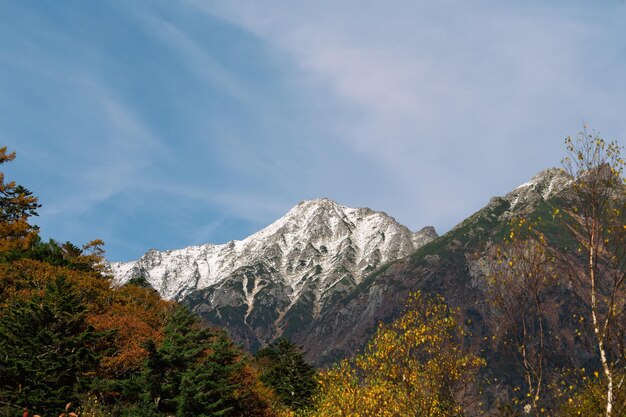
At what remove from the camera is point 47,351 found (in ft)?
138

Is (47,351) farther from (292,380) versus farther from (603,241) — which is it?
(292,380)

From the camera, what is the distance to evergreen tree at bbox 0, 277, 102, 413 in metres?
39.3

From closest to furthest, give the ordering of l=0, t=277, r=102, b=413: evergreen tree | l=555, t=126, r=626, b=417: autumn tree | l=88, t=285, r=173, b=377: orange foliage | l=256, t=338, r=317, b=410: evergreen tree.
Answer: l=555, t=126, r=626, b=417: autumn tree → l=0, t=277, r=102, b=413: evergreen tree → l=88, t=285, r=173, b=377: orange foliage → l=256, t=338, r=317, b=410: evergreen tree

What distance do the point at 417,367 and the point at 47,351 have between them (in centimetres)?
2999

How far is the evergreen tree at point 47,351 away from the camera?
39344 mm

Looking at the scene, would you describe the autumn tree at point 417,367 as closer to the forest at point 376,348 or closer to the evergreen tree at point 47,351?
the forest at point 376,348

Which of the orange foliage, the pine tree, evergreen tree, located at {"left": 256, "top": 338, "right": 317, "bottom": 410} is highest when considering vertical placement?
the pine tree

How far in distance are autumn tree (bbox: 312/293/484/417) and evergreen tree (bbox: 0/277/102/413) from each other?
2274cm

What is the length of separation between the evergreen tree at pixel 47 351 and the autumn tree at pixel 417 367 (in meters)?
22.7

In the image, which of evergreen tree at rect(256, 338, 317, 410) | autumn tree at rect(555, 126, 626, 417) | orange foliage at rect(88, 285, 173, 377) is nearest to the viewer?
autumn tree at rect(555, 126, 626, 417)

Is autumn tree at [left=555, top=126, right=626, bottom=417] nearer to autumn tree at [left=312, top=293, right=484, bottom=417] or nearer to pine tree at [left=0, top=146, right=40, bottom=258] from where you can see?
autumn tree at [left=312, top=293, right=484, bottom=417]

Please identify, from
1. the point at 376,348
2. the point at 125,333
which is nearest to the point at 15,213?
the point at 125,333

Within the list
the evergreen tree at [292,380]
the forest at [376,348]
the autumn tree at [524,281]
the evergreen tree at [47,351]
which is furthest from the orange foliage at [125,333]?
the autumn tree at [524,281]

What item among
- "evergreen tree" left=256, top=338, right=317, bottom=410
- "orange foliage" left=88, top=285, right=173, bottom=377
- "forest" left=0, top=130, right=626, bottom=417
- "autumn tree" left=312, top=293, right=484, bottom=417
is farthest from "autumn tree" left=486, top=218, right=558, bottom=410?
"evergreen tree" left=256, top=338, right=317, bottom=410
